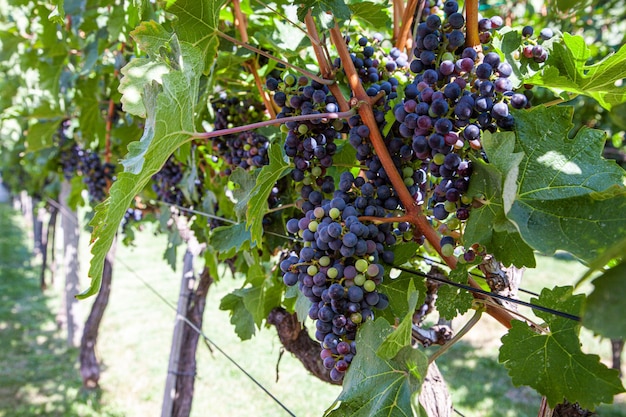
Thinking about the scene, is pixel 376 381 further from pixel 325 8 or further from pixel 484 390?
pixel 484 390

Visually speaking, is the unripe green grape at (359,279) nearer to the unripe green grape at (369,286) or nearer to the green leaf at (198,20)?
the unripe green grape at (369,286)

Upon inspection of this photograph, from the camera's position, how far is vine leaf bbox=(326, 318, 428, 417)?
3.06 ft

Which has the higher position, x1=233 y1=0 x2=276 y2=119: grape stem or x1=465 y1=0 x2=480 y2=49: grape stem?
x1=233 y1=0 x2=276 y2=119: grape stem

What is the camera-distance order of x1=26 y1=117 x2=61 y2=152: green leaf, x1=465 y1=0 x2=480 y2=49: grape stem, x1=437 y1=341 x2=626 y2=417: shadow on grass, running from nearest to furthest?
x1=465 y1=0 x2=480 y2=49: grape stem < x1=26 y1=117 x2=61 y2=152: green leaf < x1=437 y1=341 x2=626 y2=417: shadow on grass

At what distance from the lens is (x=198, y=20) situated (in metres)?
1.30

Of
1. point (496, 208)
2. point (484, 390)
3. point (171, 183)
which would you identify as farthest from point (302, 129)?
point (484, 390)

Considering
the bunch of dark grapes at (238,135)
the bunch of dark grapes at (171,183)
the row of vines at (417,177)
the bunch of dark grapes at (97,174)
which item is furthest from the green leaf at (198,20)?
the bunch of dark grapes at (97,174)

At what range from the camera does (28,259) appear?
1441cm

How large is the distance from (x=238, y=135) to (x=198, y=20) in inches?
21.8

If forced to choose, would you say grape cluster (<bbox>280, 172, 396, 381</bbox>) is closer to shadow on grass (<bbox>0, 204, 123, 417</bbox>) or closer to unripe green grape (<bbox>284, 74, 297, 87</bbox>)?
unripe green grape (<bbox>284, 74, 297, 87</bbox>)

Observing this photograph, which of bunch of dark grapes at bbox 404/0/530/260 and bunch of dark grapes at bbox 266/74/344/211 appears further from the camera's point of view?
bunch of dark grapes at bbox 266/74/344/211

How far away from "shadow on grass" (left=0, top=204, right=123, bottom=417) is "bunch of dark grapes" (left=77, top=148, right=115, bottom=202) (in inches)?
135

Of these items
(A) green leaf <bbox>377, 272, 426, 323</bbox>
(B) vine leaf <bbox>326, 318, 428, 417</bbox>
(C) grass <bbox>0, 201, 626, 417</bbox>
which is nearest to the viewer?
(B) vine leaf <bbox>326, 318, 428, 417</bbox>

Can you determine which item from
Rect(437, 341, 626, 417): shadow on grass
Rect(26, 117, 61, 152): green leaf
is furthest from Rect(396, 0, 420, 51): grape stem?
Rect(437, 341, 626, 417): shadow on grass
